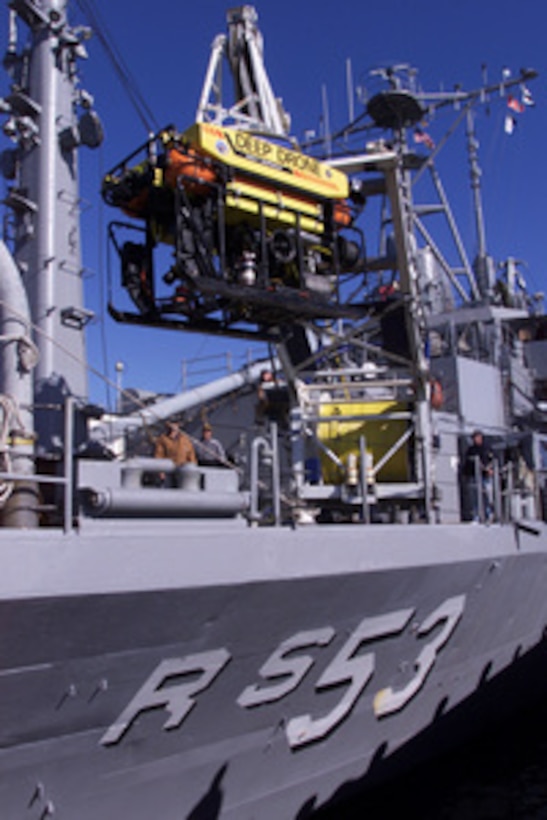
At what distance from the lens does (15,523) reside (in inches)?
208

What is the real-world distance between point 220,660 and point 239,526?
94 cm

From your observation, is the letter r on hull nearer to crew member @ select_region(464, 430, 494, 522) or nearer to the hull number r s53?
the hull number r s53

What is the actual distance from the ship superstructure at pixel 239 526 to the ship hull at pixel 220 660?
0.06 feet

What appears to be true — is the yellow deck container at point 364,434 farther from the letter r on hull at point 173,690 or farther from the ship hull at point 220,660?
the letter r on hull at point 173,690

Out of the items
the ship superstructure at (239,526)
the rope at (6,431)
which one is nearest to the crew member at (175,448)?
→ the ship superstructure at (239,526)

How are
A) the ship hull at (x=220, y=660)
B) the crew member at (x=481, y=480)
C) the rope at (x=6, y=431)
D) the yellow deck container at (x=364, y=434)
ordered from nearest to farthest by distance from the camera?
the ship hull at (x=220, y=660) < the rope at (x=6, y=431) < the crew member at (x=481, y=480) < the yellow deck container at (x=364, y=434)

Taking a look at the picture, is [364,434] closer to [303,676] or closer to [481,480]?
[481,480]

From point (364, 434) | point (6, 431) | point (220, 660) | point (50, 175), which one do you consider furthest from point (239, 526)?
point (50, 175)

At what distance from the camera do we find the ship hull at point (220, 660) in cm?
466

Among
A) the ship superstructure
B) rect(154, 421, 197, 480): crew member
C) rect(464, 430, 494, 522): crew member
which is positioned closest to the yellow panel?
the ship superstructure

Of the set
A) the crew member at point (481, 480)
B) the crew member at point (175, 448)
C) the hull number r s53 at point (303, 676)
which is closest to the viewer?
the hull number r s53 at point (303, 676)

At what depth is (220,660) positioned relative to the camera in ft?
18.1

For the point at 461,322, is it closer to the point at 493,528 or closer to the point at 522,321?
the point at 522,321

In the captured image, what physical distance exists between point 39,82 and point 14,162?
966mm
